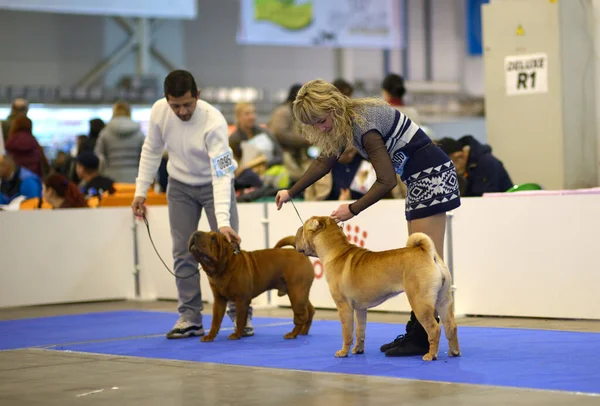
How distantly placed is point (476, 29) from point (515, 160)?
16.2m

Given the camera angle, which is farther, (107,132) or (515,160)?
(107,132)

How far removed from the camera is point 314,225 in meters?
5.21

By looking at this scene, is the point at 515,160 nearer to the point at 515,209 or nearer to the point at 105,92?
the point at 515,209

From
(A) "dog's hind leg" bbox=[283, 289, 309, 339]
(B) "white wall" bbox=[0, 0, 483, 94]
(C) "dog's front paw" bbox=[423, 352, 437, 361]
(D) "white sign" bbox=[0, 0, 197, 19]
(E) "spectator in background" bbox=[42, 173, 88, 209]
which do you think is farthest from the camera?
(B) "white wall" bbox=[0, 0, 483, 94]

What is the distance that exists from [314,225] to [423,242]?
0.68 metres

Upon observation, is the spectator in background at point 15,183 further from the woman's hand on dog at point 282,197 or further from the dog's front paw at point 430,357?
the dog's front paw at point 430,357

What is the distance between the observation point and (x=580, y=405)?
11.8 ft

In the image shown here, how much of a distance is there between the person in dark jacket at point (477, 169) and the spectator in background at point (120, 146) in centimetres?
466

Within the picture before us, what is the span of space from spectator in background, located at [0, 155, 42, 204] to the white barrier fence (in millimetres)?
1636

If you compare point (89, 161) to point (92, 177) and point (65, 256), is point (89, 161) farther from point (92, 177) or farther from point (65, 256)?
point (65, 256)

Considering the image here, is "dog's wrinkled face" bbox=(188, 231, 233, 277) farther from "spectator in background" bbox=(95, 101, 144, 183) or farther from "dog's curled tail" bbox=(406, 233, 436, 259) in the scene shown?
"spectator in background" bbox=(95, 101, 144, 183)

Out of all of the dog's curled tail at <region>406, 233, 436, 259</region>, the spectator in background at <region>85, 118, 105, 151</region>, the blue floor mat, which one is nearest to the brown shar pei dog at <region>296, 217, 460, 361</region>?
the dog's curled tail at <region>406, 233, 436, 259</region>

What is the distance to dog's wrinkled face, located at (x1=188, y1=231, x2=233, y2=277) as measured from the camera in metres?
5.79

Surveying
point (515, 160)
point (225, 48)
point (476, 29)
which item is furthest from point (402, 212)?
point (476, 29)
